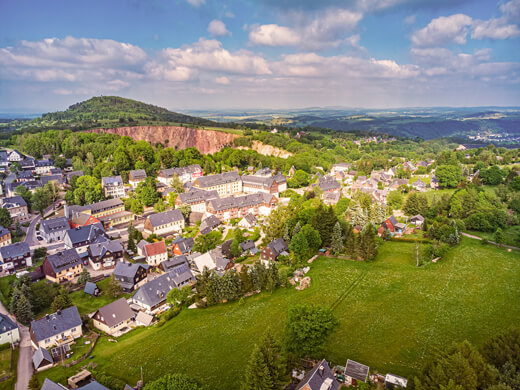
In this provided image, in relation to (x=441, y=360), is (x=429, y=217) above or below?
below

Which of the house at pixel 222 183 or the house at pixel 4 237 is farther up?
the house at pixel 222 183

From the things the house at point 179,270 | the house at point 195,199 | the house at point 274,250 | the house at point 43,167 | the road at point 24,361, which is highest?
the house at point 43,167

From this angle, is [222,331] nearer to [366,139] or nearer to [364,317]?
[364,317]

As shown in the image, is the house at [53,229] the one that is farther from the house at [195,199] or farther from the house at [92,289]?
the house at [195,199]

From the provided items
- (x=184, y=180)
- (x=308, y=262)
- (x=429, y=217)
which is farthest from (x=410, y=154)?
(x=308, y=262)

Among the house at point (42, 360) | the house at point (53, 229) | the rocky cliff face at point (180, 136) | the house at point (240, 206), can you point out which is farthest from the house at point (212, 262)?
the rocky cliff face at point (180, 136)

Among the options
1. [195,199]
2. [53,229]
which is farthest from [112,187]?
[195,199]
